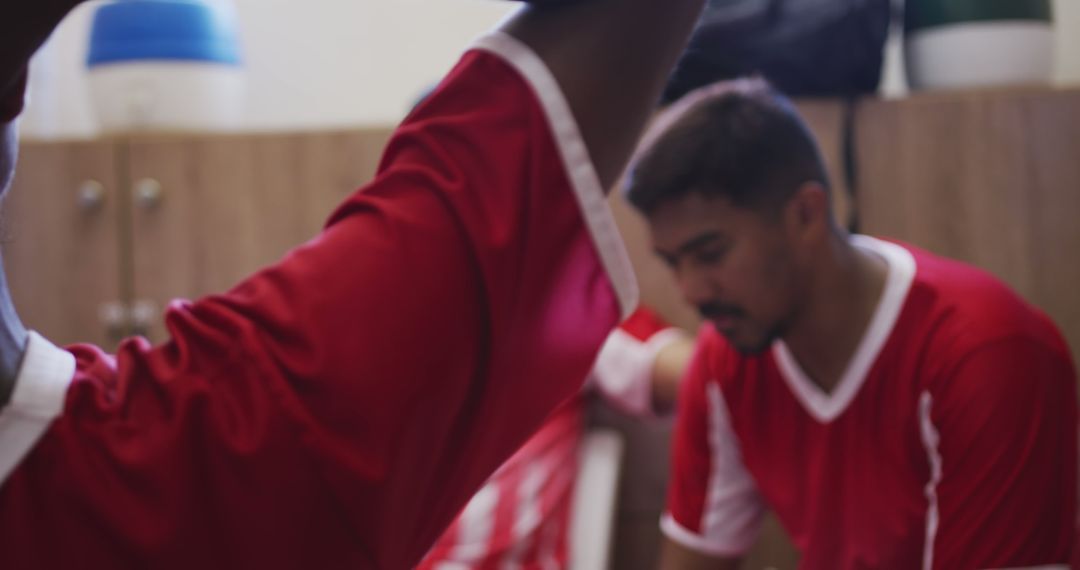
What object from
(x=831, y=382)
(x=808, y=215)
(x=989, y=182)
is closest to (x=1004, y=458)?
(x=831, y=382)

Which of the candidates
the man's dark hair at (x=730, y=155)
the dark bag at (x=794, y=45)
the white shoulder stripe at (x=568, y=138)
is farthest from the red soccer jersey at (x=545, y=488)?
the white shoulder stripe at (x=568, y=138)

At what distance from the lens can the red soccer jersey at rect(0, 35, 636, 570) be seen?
1.36 ft

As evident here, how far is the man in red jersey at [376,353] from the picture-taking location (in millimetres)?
416

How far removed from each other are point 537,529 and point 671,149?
0.63m

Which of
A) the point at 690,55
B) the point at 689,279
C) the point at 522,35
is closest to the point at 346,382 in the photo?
the point at 522,35

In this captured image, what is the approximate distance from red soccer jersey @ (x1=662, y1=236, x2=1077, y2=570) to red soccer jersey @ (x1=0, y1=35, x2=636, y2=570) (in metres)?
0.63

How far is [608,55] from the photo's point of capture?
1.55 ft

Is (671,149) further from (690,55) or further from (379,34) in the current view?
(379,34)

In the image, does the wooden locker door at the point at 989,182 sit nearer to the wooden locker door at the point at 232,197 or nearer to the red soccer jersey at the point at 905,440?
the red soccer jersey at the point at 905,440

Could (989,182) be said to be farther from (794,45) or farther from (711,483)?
(711,483)

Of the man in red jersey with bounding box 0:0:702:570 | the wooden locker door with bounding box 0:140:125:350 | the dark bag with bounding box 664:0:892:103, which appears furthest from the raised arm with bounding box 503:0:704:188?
the wooden locker door with bounding box 0:140:125:350

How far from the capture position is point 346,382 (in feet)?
1.41

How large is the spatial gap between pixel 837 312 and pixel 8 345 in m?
0.92

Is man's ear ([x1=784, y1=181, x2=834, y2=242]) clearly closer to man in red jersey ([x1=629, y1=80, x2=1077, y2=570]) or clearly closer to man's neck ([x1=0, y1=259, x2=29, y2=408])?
man in red jersey ([x1=629, y1=80, x2=1077, y2=570])
